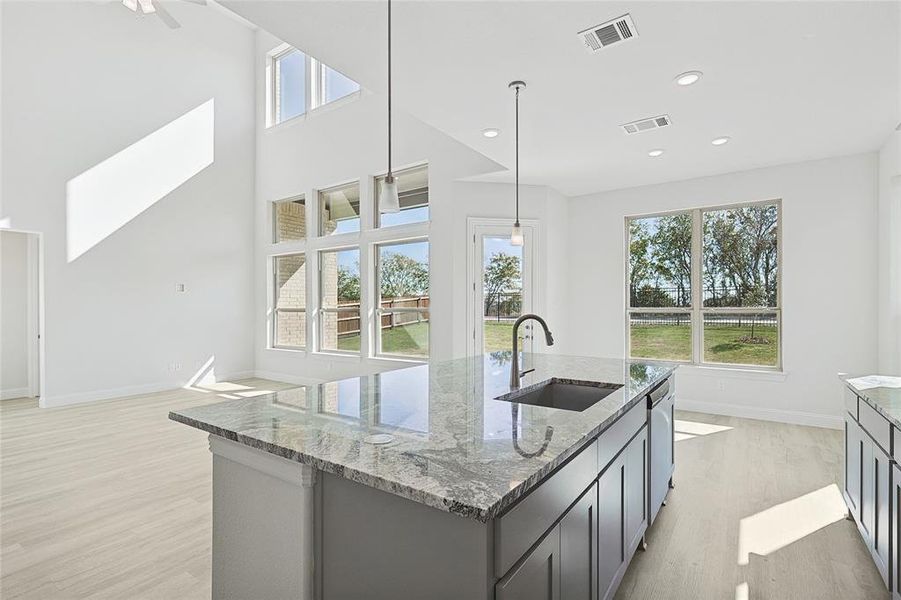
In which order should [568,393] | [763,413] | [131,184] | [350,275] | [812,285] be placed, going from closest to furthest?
[568,393]
[812,285]
[763,413]
[131,184]
[350,275]

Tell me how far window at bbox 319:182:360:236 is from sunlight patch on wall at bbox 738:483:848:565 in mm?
5779

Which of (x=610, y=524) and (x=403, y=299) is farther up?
(x=403, y=299)

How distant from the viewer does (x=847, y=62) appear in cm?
276

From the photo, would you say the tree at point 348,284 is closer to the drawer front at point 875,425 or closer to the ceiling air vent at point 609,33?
the ceiling air vent at point 609,33

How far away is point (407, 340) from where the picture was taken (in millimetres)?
6492

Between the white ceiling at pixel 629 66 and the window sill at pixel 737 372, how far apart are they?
231cm

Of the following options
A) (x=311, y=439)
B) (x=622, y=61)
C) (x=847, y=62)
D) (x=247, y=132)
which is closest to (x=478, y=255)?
(x=622, y=61)

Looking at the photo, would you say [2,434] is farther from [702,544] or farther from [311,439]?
[702,544]

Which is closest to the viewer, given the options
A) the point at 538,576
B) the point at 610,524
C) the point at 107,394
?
the point at 538,576

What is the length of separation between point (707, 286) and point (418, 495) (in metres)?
5.42

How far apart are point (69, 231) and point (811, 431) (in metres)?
8.80

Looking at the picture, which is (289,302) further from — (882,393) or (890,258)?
(890,258)

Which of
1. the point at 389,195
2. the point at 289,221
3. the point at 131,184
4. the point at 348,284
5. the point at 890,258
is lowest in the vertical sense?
the point at 348,284

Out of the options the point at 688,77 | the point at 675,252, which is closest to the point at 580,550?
the point at 688,77
